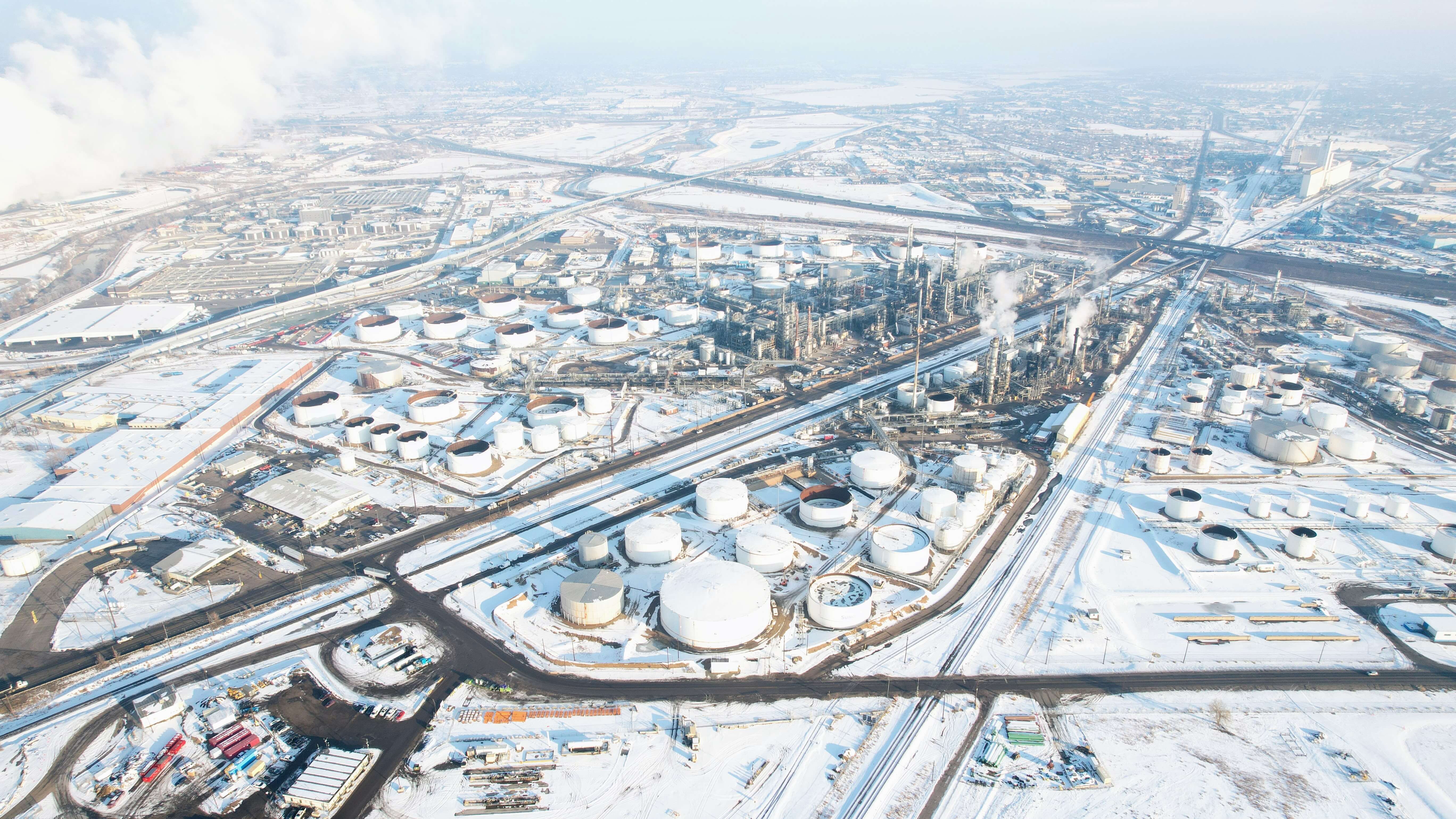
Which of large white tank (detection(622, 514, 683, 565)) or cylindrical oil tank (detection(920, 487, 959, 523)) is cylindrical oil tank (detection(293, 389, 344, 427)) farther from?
cylindrical oil tank (detection(920, 487, 959, 523))

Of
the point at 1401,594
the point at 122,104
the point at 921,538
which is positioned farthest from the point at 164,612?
the point at 122,104

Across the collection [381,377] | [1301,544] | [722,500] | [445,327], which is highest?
[381,377]

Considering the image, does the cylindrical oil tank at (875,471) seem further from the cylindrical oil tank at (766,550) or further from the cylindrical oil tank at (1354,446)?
the cylindrical oil tank at (1354,446)

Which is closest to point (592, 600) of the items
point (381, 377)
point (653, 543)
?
point (653, 543)

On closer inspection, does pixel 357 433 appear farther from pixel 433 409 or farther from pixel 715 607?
pixel 715 607

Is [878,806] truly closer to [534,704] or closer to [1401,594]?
[534,704]

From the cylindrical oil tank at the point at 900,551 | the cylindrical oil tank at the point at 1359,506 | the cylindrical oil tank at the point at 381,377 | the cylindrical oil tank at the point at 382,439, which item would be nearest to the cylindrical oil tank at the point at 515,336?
the cylindrical oil tank at the point at 381,377
